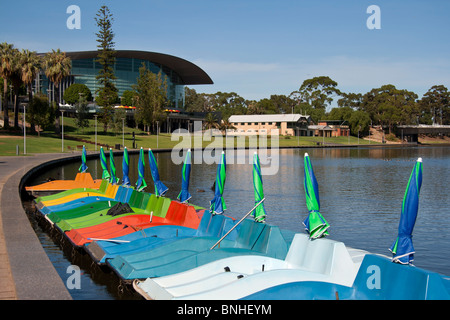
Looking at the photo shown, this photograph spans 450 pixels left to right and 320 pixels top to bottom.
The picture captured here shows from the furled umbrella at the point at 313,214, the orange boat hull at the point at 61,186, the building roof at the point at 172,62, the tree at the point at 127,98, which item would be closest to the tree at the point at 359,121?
the building roof at the point at 172,62

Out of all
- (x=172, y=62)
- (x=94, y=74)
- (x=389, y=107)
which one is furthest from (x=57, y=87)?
(x=389, y=107)

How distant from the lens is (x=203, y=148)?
93125 mm

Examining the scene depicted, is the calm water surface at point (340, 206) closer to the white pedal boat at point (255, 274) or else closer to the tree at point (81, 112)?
the white pedal boat at point (255, 274)

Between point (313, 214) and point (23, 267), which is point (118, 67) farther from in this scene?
point (23, 267)

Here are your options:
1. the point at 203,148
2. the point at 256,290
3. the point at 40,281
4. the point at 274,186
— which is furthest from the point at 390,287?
the point at 203,148

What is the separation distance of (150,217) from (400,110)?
155 metres

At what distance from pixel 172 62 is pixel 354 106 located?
8059cm

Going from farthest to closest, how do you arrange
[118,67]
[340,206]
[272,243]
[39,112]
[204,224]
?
1. [118,67]
2. [39,112]
3. [340,206]
4. [204,224]
5. [272,243]

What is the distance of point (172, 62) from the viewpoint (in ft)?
450

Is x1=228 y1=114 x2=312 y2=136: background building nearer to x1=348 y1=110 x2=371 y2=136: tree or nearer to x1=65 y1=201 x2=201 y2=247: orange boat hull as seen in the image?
x1=348 y1=110 x2=371 y2=136: tree

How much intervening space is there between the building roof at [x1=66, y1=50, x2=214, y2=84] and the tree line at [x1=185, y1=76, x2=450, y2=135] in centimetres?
1132

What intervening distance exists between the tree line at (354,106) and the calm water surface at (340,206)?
101m
